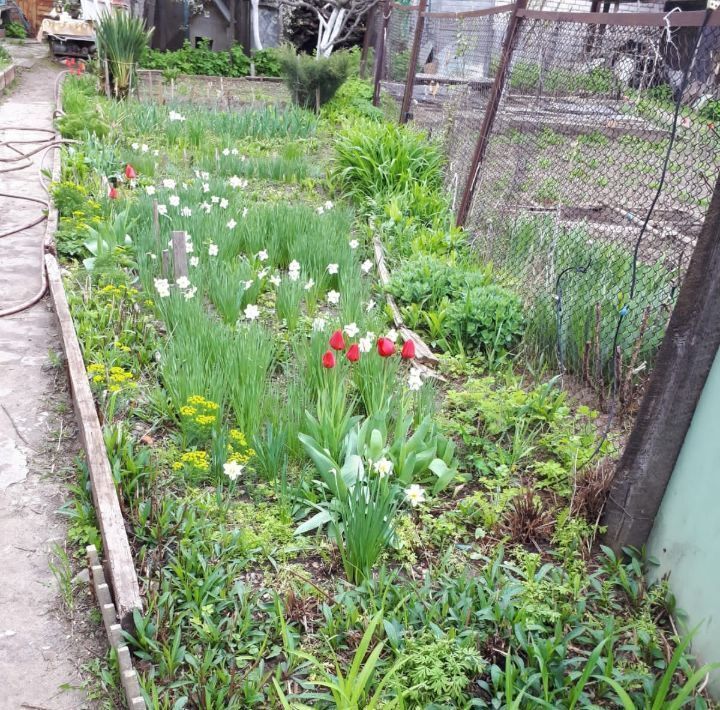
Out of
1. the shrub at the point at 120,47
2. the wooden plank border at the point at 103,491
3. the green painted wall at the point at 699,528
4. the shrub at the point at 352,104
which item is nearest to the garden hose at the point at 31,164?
the wooden plank border at the point at 103,491

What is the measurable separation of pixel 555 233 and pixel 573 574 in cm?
218

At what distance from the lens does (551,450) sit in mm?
3053

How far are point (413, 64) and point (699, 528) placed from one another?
6.56 m

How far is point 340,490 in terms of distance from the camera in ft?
8.63

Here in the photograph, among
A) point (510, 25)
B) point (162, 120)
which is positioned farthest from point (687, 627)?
point (162, 120)

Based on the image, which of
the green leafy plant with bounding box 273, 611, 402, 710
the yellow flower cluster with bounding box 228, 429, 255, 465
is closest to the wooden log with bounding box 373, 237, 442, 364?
the yellow flower cluster with bounding box 228, 429, 255, 465

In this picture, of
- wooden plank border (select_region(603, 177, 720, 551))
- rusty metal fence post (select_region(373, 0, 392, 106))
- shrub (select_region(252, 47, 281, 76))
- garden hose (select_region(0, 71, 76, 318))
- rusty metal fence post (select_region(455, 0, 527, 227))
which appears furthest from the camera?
shrub (select_region(252, 47, 281, 76))

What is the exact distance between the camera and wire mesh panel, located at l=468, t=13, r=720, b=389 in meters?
3.25

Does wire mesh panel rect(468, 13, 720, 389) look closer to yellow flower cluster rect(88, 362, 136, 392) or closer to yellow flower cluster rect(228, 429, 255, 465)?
yellow flower cluster rect(228, 429, 255, 465)

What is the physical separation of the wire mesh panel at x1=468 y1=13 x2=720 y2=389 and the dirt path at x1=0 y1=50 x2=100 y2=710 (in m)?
2.27

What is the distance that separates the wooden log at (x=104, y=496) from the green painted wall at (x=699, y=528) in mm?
1715

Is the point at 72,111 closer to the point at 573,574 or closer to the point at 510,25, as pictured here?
the point at 510,25

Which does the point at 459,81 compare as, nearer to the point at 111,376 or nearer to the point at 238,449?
the point at 111,376

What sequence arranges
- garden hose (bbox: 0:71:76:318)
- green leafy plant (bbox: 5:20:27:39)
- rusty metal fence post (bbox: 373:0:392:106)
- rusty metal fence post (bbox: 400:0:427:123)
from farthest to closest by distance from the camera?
1. green leafy plant (bbox: 5:20:27:39)
2. rusty metal fence post (bbox: 373:0:392:106)
3. rusty metal fence post (bbox: 400:0:427:123)
4. garden hose (bbox: 0:71:76:318)
